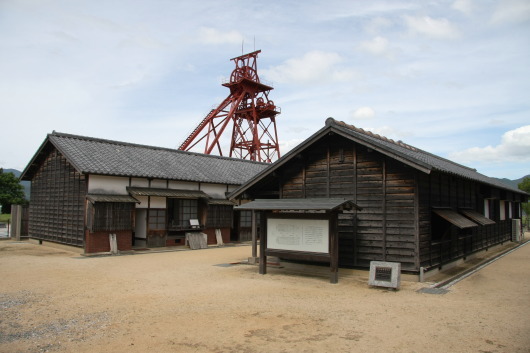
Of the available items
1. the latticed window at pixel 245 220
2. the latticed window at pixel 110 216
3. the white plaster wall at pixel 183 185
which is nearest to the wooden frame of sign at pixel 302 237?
the latticed window at pixel 110 216

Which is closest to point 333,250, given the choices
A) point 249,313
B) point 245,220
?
point 249,313

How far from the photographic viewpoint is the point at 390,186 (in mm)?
11602

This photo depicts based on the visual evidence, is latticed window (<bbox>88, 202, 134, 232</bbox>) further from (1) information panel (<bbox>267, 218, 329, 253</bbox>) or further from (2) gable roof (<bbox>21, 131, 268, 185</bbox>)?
(1) information panel (<bbox>267, 218, 329, 253</bbox>)

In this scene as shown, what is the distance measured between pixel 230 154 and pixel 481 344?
33.4 m

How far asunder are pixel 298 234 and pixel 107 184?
10.7 meters

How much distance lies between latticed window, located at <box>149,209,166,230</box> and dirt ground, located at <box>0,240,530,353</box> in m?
6.71

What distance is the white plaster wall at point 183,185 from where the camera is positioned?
20.9 metres

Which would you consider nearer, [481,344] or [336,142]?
[481,344]

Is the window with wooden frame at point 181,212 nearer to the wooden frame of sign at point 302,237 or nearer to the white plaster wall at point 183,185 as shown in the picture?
the white plaster wall at point 183,185

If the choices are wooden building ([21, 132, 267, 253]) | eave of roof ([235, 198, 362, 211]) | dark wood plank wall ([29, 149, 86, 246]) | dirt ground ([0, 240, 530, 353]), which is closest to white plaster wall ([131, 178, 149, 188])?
wooden building ([21, 132, 267, 253])

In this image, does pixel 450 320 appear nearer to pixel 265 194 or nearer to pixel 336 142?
pixel 336 142

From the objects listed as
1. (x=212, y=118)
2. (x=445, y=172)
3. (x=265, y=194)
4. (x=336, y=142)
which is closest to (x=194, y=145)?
(x=212, y=118)

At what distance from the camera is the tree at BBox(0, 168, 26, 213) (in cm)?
3512

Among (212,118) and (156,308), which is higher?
(212,118)
